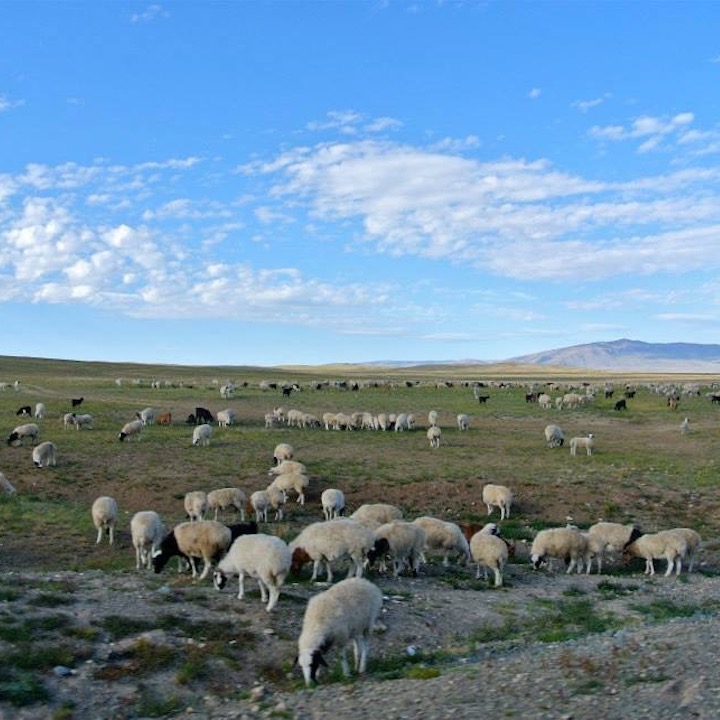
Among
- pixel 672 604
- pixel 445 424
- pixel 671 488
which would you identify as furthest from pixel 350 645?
pixel 445 424

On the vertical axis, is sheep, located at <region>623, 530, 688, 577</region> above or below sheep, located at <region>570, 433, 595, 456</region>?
below

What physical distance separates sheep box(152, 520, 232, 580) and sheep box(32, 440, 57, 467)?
570 inches

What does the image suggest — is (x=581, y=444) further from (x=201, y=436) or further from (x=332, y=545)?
(x=332, y=545)

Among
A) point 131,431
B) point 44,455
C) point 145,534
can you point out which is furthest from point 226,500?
point 131,431

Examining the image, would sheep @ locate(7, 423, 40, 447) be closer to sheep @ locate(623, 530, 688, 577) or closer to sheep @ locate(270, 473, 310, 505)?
sheep @ locate(270, 473, 310, 505)

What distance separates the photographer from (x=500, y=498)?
21.9m

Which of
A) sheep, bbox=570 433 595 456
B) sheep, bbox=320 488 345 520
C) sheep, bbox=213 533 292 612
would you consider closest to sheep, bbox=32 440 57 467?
sheep, bbox=320 488 345 520

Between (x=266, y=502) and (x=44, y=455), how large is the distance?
11.3 metres

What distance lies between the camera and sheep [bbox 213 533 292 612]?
12.2 metres

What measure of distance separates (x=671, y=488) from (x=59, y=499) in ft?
66.6

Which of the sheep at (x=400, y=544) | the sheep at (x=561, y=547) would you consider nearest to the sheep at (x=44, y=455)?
the sheep at (x=400, y=544)

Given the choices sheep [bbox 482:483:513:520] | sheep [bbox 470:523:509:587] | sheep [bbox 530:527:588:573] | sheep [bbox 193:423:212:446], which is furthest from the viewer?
sheep [bbox 193:423:212:446]

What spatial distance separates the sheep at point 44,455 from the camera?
27125 millimetres

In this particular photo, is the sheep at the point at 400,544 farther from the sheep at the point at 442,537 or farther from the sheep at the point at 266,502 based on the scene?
the sheep at the point at 266,502
